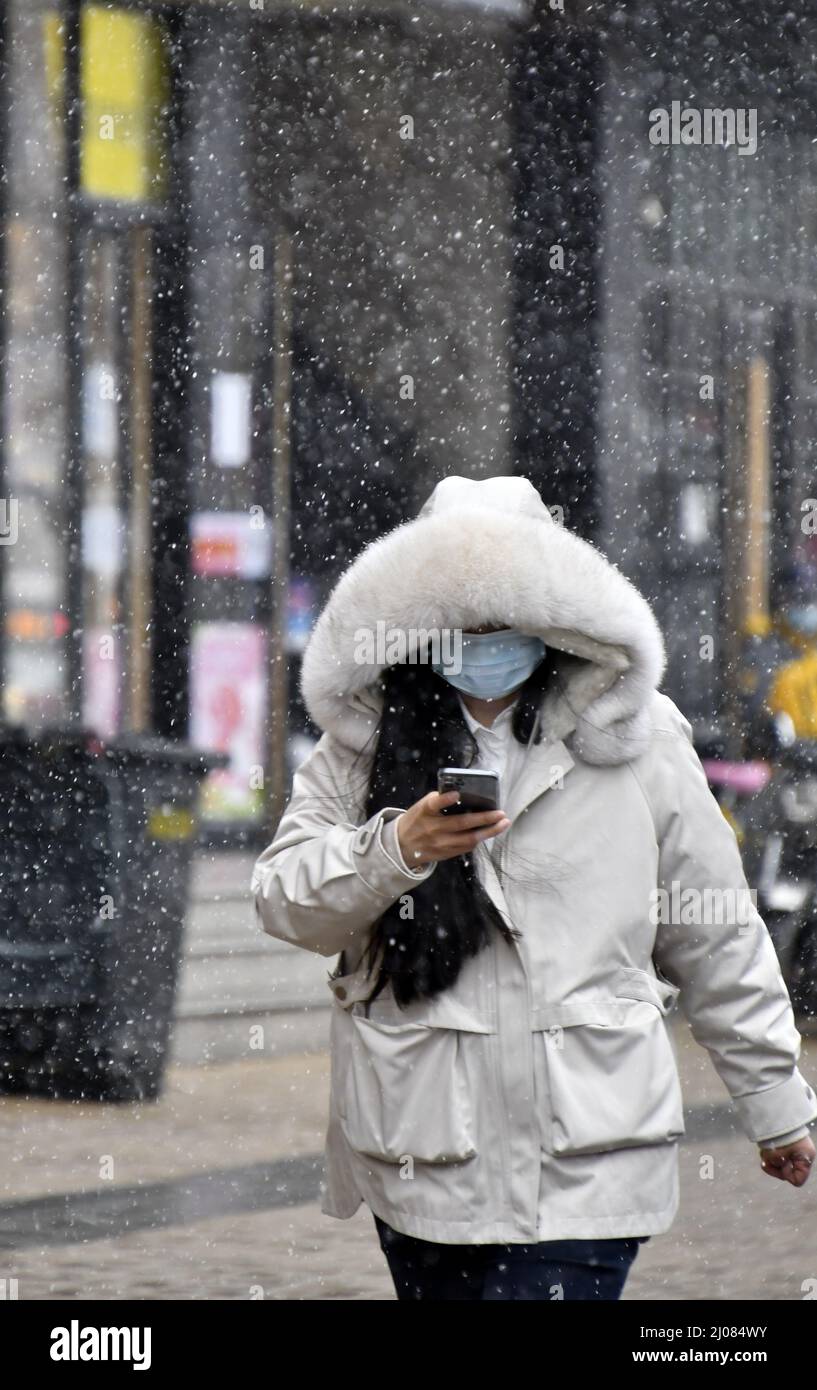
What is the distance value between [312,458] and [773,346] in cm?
370

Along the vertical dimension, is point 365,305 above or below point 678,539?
above

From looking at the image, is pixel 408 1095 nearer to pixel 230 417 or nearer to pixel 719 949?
pixel 719 949

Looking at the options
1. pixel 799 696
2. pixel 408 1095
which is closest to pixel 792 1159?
pixel 408 1095

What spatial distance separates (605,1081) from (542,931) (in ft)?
0.66

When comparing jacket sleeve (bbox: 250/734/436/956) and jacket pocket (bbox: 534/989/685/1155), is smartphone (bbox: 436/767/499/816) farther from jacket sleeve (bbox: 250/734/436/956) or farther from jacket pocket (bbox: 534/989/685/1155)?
jacket pocket (bbox: 534/989/685/1155)

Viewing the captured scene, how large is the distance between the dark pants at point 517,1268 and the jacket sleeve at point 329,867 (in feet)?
1.34

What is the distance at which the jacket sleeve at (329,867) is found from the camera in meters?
2.34

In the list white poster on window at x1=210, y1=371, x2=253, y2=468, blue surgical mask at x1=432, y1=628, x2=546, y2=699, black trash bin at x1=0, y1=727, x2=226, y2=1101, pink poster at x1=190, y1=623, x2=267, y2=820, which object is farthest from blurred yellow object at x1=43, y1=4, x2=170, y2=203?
blue surgical mask at x1=432, y1=628, x2=546, y2=699

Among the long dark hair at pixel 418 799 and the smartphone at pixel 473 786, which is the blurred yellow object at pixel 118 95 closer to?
the long dark hair at pixel 418 799

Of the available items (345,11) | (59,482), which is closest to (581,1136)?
(59,482)

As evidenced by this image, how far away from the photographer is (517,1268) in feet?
7.73

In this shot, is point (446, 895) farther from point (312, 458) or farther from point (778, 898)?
point (312, 458)

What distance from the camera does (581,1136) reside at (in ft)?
7.63

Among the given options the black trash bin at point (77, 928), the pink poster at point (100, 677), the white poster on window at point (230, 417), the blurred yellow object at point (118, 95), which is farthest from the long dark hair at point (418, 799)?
the white poster on window at point (230, 417)
